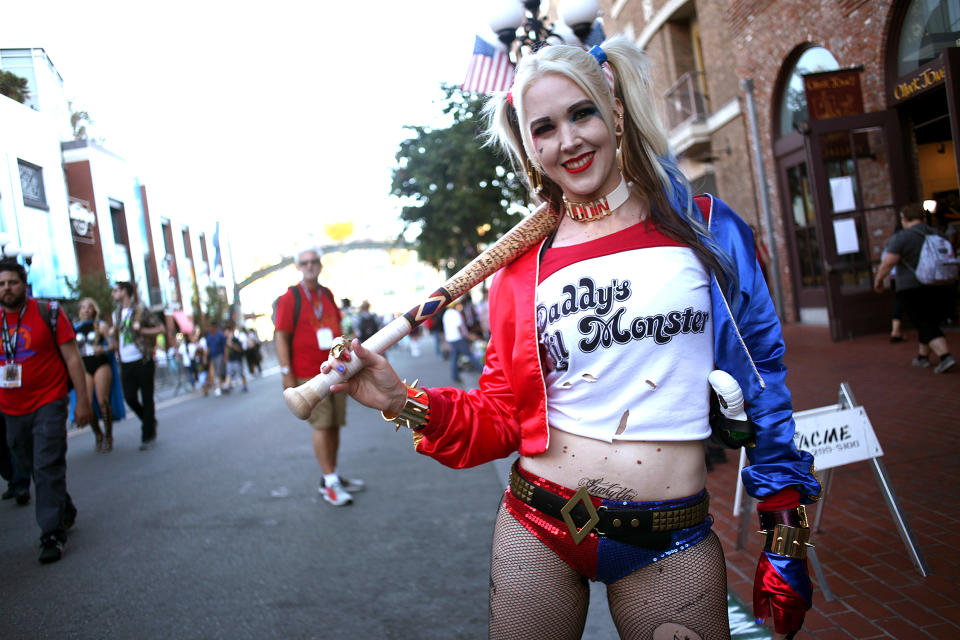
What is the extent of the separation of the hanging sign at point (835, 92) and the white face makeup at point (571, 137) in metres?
9.17

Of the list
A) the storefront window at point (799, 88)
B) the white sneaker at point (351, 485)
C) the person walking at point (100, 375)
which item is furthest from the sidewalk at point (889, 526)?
the person walking at point (100, 375)

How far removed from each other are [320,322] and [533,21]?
159 inches

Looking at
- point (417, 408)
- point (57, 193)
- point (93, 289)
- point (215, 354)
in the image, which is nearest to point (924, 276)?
point (417, 408)

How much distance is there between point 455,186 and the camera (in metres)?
12.4

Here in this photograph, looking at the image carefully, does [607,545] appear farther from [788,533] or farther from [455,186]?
[455,186]

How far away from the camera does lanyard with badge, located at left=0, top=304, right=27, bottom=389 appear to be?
4.46m

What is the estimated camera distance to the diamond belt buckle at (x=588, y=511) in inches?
62.9

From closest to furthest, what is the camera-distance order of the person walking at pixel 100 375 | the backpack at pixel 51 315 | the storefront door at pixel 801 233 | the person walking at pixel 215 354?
the backpack at pixel 51 315 → the person walking at pixel 100 375 → the storefront door at pixel 801 233 → the person walking at pixel 215 354

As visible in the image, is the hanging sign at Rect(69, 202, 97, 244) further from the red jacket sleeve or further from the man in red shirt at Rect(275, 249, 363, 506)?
the man in red shirt at Rect(275, 249, 363, 506)

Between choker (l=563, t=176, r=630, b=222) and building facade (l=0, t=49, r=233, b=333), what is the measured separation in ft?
6.59

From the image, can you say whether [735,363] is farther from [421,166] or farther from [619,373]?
[421,166]

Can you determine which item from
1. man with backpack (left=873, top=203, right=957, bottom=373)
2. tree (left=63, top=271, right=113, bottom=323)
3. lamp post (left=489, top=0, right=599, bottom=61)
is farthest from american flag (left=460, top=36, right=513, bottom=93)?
tree (left=63, top=271, right=113, bottom=323)

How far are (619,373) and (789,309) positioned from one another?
13135 millimetres

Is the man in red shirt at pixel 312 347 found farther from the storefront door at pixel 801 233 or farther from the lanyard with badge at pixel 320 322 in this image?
the storefront door at pixel 801 233
